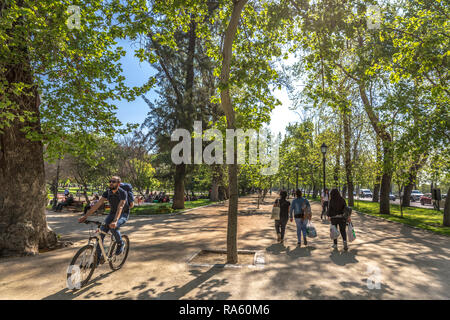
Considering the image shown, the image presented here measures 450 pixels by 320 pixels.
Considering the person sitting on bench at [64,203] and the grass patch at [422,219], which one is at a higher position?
the person sitting on bench at [64,203]

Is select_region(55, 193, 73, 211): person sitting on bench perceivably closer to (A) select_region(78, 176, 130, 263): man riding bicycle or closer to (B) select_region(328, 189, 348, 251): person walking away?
(A) select_region(78, 176, 130, 263): man riding bicycle

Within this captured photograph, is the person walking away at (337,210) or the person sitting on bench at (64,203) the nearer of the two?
the person walking away at (337,210)

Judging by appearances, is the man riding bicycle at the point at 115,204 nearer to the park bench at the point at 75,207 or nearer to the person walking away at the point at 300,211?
the person walking away at the point at 300,211

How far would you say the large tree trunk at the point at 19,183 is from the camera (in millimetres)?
7375

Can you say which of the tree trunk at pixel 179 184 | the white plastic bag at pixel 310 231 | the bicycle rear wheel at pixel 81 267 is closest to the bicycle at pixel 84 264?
the bicycle rear wheel at pixel 81 267

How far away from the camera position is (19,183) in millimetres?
7625

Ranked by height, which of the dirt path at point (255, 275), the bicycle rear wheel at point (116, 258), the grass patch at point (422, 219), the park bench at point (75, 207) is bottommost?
the grass patch at point (422, 219)

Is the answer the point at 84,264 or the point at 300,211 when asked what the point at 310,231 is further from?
the point at 84,264

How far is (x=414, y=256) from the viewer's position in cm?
784

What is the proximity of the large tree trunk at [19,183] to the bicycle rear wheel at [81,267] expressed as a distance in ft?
12.1

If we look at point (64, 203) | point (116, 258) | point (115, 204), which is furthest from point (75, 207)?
point (115, 204)
